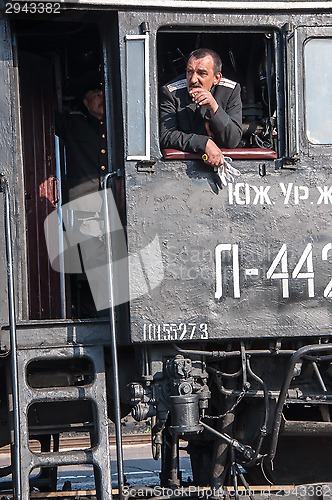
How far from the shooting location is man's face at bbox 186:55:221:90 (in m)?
5.03

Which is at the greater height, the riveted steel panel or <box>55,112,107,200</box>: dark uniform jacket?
<box>55,112,107,200</box>: dark uniform jacket

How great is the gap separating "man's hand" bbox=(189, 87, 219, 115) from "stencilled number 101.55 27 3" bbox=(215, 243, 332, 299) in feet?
2.63

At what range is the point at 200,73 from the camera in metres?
5.03

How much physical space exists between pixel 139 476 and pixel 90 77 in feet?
12.8

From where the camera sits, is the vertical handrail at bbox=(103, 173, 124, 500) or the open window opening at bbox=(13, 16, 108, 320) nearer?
the vertical handrail at bbox=(103, 173, 124, 500)

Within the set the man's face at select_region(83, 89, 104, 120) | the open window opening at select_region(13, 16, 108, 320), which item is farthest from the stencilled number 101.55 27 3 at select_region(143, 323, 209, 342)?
the man's face at select_region(83, 89, 104, 120)

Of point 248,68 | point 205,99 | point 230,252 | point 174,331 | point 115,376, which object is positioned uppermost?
point 248,68
